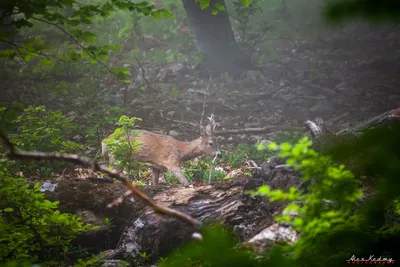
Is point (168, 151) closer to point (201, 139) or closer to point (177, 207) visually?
point (201, 139)

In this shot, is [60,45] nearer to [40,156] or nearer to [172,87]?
[172,87]

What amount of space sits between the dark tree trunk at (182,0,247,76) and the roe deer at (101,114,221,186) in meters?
4.97

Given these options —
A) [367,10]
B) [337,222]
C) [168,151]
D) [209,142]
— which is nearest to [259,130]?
[209,142]

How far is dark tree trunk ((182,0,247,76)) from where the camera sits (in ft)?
35.4

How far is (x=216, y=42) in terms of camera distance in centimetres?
1111

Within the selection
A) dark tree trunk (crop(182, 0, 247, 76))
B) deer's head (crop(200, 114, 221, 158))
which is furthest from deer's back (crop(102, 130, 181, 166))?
dark tree trunk (crop(182, 0, 247, 76))

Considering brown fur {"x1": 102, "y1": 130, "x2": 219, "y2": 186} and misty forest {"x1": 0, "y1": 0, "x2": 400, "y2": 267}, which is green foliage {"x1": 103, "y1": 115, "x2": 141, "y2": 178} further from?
brown fur {"x1": 102, "y1": 130, "x2": 219, "y2": 186}

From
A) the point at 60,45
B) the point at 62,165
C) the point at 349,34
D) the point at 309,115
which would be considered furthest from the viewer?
the point at 349,34

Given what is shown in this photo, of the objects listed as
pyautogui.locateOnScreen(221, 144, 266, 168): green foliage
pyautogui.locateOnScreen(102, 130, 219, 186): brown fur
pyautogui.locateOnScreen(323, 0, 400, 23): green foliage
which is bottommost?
pyautogui.locateOnScreen(221, 144, 266, 168): green foliage

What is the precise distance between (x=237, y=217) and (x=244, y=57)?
8.50 meters

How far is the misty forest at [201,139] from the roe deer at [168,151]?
27 mm

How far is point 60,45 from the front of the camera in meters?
11.5

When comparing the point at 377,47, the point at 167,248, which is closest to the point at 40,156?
the point at 167,248

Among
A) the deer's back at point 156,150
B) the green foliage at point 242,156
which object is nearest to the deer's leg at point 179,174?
the deer's back at point 156,150
